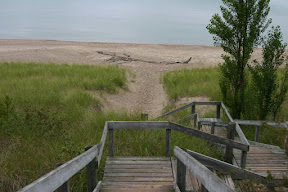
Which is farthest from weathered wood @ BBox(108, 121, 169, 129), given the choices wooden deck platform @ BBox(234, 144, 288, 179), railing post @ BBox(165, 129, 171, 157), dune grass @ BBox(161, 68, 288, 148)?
dune grass @ BBox(161, 68, 288, 148)

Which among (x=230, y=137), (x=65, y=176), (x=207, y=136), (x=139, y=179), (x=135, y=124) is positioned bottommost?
(x=139, y=179)

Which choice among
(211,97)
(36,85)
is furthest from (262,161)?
(36,85)

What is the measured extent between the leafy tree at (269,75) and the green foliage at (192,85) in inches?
122

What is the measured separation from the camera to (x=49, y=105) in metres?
9.82

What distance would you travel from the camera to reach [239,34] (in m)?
9.61

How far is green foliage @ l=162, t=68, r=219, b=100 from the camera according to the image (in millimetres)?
13691

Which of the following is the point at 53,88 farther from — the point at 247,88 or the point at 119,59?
the point at 119,59

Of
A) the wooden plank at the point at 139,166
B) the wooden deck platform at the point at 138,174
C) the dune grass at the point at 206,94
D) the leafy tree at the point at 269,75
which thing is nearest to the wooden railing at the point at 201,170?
the wooden deck platform at the point at 138,174

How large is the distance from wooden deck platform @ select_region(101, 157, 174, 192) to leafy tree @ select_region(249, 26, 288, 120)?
5.91 m

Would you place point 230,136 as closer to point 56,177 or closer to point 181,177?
Answer: point 181,177

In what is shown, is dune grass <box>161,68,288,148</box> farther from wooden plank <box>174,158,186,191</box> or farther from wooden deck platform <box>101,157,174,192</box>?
wooden plank <box>174,158,186,191</box>

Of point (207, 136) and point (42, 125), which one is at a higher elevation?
point (207, 136)

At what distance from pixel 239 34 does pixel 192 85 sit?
19.3ft

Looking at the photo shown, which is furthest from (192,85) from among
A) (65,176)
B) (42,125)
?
(65,176)
